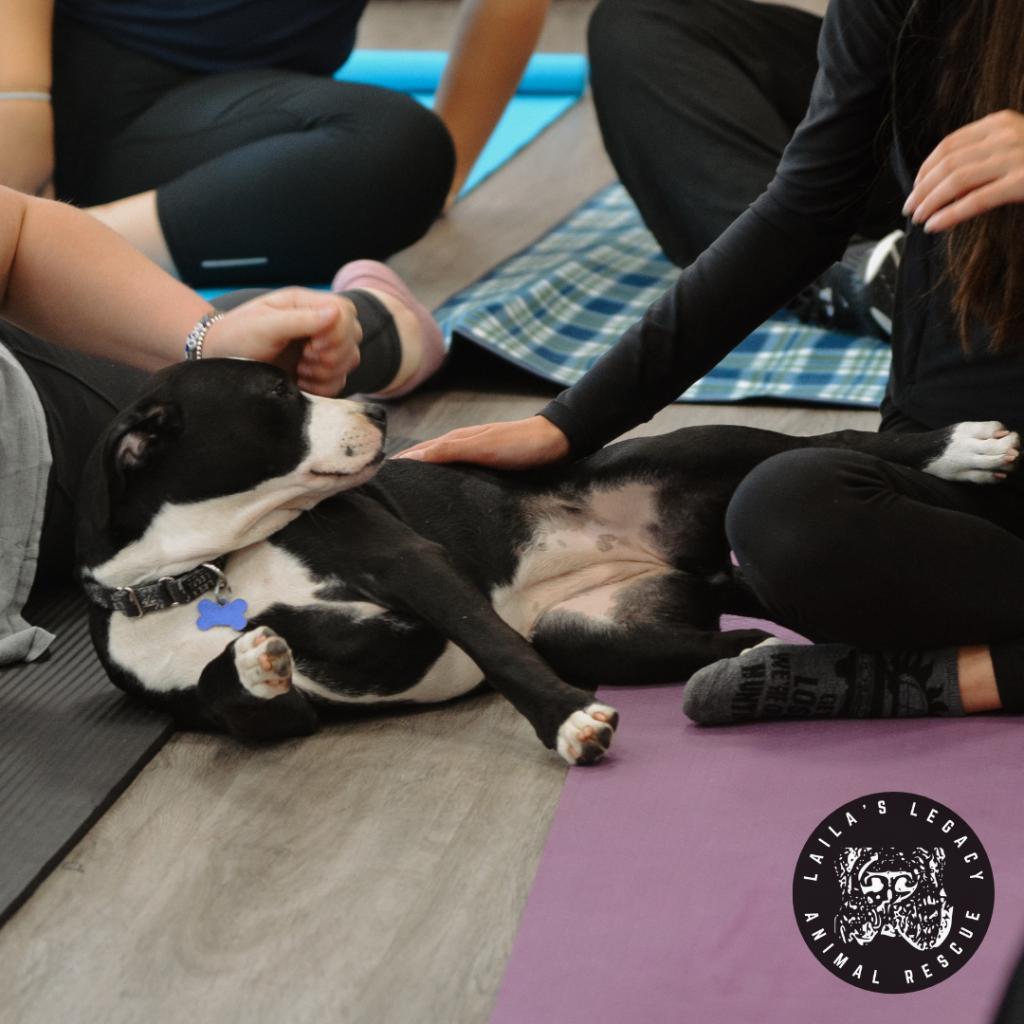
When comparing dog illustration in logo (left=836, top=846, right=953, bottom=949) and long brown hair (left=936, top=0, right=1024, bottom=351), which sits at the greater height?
long brown hair (left=936, top=0, right=1024, bottom=351)

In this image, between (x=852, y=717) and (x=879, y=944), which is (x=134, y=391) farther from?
(x=879, y=944)

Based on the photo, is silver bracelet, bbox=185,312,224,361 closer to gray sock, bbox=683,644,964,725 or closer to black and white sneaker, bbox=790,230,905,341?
gray sock, bbox=683,644,964,725

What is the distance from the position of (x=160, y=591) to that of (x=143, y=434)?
0.51 ft

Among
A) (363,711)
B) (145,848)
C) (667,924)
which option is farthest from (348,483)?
(667,924)

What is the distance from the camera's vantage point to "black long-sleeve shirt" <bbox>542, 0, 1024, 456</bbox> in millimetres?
1488

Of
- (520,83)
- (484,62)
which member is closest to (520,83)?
(520,83)

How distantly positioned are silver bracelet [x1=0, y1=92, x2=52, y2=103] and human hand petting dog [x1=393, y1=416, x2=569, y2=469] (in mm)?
1353

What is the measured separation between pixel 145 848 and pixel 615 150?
6.16 ft

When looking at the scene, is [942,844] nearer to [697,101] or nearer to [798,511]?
[798,511]

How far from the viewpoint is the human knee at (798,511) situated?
1327 millimetres

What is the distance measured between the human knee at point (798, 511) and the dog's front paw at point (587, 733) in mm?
201

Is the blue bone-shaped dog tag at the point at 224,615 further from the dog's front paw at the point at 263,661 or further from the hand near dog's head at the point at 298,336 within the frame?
the hand near dog's head at the point at 298,336

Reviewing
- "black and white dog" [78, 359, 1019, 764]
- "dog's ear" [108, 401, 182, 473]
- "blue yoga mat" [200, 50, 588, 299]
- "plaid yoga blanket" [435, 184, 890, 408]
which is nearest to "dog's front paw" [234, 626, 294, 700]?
"black and white dog" [78, 359, 1019, 764]

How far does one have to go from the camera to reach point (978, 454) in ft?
4.72
